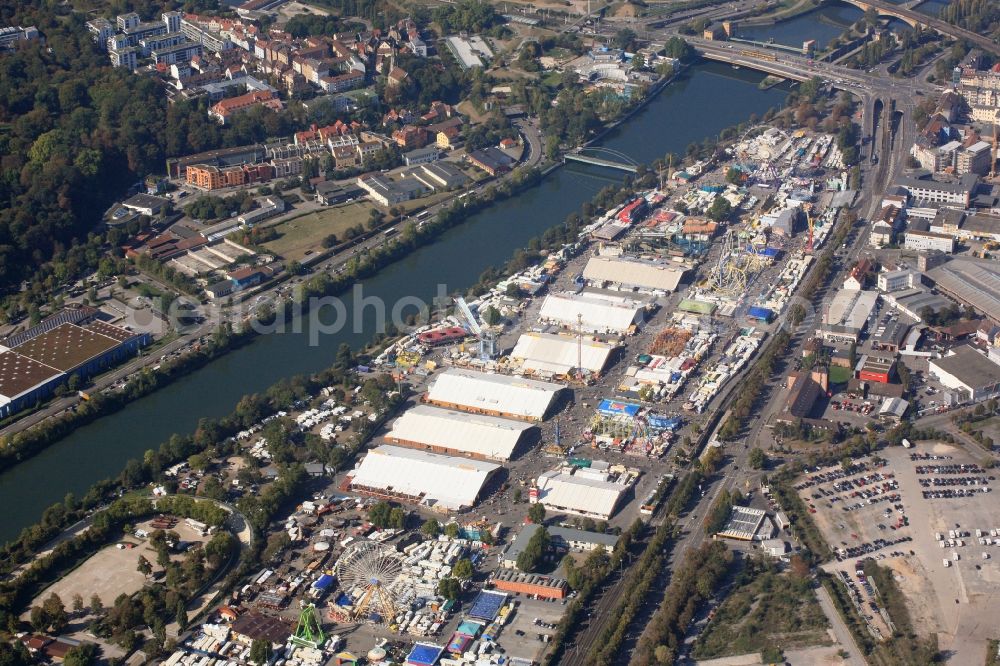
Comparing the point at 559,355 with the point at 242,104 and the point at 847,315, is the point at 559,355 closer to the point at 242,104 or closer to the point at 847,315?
the point at 847,315

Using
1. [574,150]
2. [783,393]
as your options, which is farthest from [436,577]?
[574,150]

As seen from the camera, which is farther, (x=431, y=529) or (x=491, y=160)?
(x=491, y=160)

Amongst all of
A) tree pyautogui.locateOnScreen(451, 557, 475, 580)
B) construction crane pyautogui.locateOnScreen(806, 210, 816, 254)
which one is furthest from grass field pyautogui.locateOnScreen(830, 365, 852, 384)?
tree pyautogui.locateOnScreen(451, 557, 475, 580)

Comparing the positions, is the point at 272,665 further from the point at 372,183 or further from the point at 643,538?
the point at 372,183

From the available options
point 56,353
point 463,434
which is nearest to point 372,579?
point 463,434

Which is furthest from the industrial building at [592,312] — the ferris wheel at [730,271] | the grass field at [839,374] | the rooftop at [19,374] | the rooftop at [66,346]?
the rooftop at [19,374]

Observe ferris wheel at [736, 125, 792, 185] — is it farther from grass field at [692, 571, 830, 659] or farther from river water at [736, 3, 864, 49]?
grass field at [692, 571, 830, 659]

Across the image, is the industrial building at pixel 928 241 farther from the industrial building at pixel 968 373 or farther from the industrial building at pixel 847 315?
the industrial building at pixel 968 373
